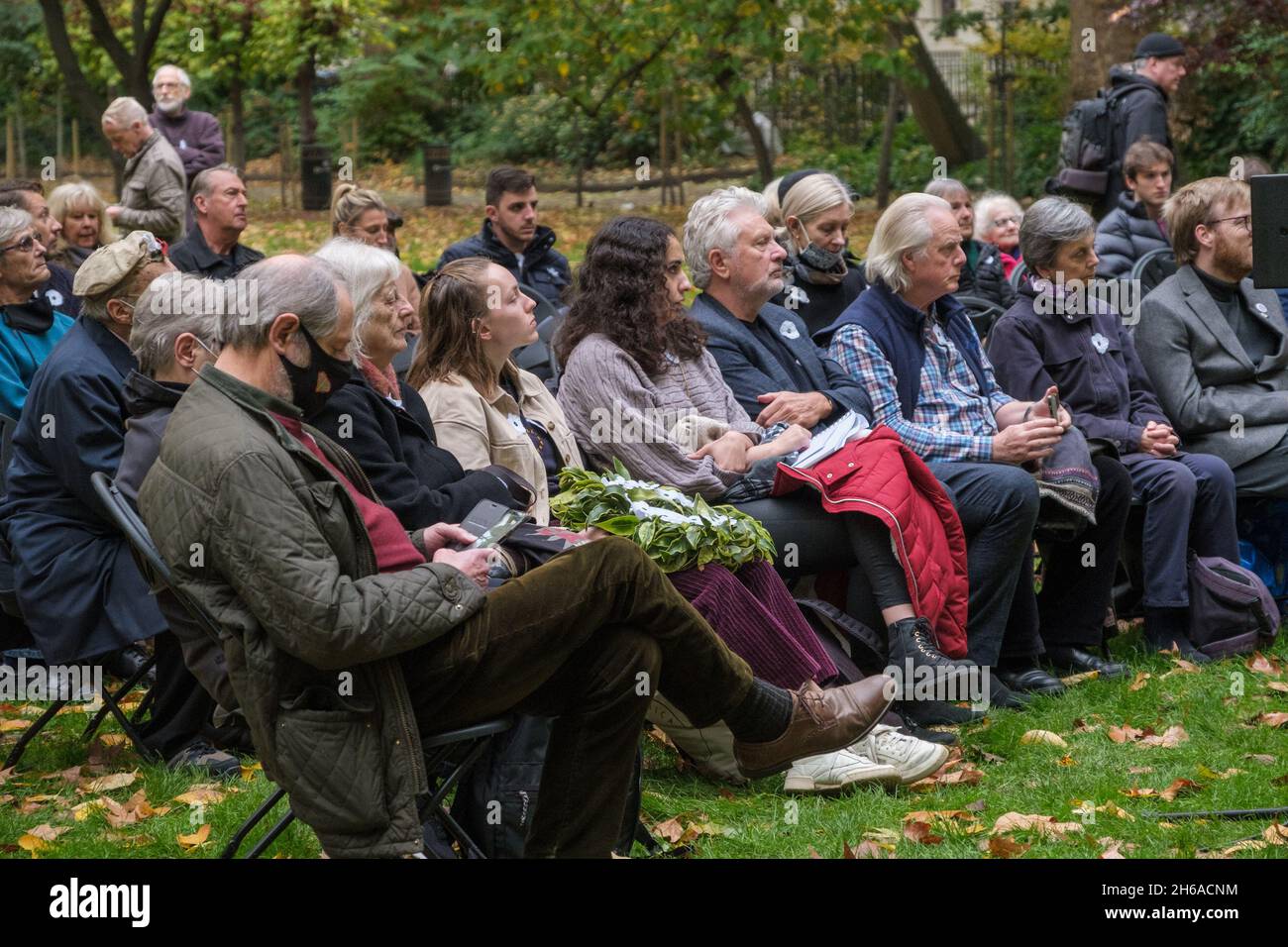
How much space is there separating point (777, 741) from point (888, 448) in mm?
1472

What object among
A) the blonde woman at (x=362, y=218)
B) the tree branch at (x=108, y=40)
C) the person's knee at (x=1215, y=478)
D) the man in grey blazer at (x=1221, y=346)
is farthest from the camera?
the tree branch at (x=108, y=40)

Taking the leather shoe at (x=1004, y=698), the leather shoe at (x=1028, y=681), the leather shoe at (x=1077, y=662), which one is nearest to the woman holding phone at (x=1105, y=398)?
the leather shoe at (x=1077, y=662)

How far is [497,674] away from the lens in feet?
12.9

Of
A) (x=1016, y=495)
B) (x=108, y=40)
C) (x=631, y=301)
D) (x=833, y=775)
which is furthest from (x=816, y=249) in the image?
(x=108, y=40)

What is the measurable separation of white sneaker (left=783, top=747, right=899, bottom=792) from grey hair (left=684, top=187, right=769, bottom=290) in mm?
2142

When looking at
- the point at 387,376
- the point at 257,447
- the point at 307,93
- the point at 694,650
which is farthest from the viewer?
the point at 307,93

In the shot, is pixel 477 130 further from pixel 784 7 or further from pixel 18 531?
pixel 18 531

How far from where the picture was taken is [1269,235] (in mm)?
4492

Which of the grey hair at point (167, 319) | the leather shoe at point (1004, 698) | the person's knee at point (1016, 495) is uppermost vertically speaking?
the grey hair at point (167, 319)

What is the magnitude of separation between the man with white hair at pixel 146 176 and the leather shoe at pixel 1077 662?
22.0 ft

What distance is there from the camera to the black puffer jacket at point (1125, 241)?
8703mm

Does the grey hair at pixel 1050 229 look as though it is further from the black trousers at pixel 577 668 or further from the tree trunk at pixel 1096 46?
the tree trunk at pixel 1096 46

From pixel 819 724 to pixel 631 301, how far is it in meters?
1.91

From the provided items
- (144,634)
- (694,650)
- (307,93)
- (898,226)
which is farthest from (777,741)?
(307,93)
